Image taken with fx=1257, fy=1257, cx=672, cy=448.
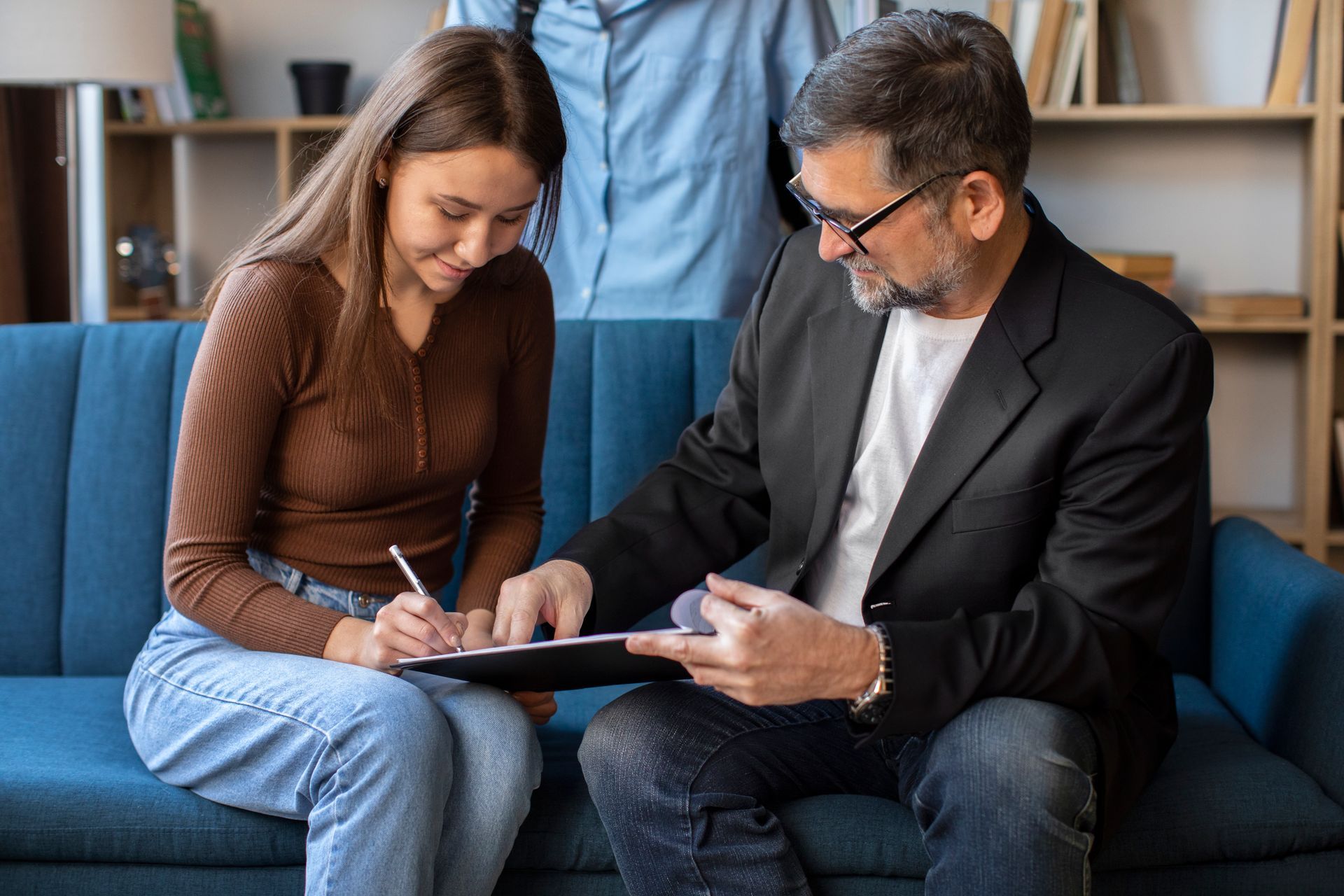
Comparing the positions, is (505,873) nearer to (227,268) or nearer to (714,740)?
(714,740)

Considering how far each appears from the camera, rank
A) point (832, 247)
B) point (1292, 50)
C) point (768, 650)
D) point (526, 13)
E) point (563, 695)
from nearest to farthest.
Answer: point (768, 650) < point (832, 247) < point (563, 695) < point (526, 13) < point (1292, 50)

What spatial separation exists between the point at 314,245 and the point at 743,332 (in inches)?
21.4

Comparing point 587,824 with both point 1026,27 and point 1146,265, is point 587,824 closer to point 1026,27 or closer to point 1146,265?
point 1146,265

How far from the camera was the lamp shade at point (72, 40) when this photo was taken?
2727 mm

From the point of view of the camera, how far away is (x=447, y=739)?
1283 millimetres

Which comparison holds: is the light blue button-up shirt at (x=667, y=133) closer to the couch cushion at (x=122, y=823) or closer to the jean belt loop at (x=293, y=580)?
→ the jean belt loop at (x=293, y=580)

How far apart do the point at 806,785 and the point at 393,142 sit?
851 mm

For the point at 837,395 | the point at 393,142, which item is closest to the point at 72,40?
the point at 393,142

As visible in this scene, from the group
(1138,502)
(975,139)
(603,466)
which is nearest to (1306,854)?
(1138,502)

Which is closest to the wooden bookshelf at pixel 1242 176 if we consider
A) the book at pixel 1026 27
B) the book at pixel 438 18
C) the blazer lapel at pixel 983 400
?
the book at pixel 1026 27

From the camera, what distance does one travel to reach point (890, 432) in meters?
1.46

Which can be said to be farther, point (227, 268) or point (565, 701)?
point (565, 701)

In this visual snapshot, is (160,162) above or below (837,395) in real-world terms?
above

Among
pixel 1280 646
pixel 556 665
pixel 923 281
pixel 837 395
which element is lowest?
pixel 1280 646
